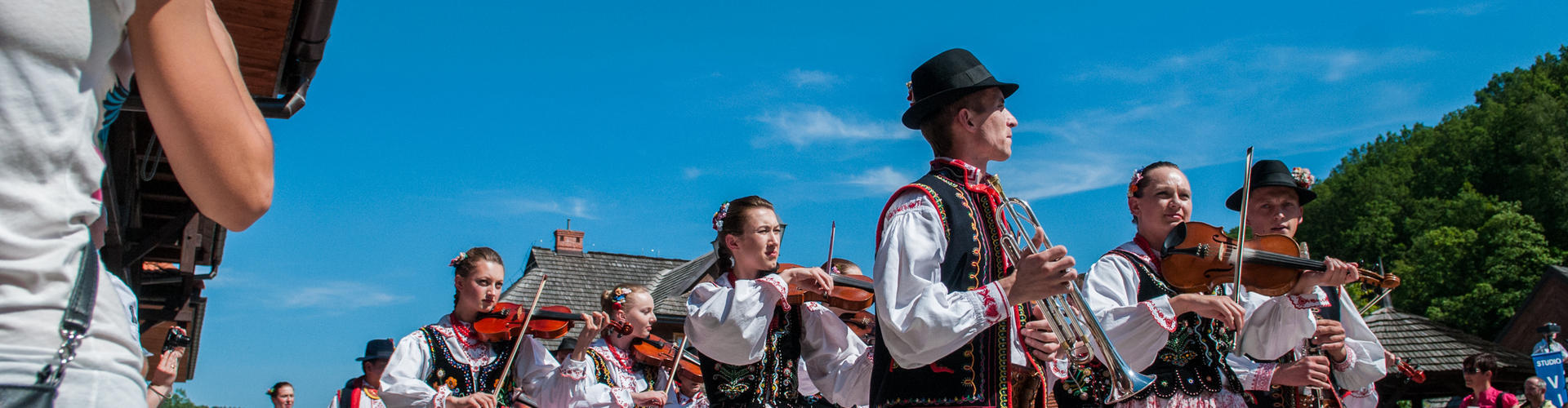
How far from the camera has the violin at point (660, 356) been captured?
317 inches

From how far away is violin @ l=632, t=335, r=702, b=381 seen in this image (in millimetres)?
8055

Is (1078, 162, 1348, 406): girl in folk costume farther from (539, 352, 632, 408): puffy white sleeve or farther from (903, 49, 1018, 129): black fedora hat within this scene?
(539, 352, 632, 408): puffy white sleeve

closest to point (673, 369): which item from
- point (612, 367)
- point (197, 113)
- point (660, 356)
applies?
point (612, 367)

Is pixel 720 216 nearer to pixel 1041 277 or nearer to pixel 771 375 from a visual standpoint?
pixel 771 375

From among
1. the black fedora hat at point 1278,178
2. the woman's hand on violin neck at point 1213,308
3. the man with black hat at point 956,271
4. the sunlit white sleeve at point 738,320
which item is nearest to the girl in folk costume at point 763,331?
the sunlit white sleeve at point 738,320

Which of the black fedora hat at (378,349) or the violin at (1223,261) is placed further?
the black fedora hat at (378,349)

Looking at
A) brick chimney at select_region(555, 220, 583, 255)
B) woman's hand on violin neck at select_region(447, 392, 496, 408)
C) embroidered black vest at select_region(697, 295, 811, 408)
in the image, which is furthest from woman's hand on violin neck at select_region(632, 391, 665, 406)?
brick chimney at select_region(555, 220, 583, 255)

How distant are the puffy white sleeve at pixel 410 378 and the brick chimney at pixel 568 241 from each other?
1176 inches

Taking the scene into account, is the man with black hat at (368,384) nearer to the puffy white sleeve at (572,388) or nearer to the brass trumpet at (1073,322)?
the puffy white sleeve at (572,388)

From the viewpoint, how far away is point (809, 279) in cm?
479

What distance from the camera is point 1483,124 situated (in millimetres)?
55500

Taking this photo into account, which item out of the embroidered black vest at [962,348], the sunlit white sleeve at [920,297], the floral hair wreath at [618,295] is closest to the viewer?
the sunlit white sleeve at [920,297]

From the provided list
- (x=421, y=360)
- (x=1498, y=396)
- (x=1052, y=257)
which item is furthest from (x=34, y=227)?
(x=1498, y=396)

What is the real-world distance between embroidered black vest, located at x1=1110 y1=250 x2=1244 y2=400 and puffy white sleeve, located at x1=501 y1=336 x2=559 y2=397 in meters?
3.72
